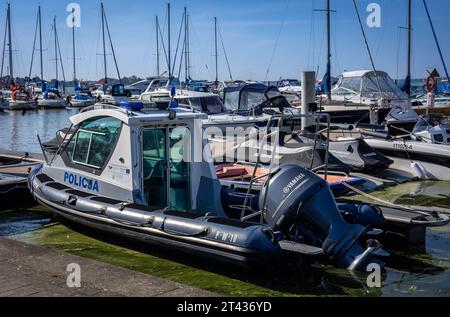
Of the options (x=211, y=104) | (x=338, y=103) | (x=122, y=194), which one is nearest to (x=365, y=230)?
(x=122, y=194)

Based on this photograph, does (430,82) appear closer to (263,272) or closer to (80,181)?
(80,181)

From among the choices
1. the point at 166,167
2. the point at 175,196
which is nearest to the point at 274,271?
the point at 175,196

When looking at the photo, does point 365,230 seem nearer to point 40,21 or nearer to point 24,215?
point 24,215

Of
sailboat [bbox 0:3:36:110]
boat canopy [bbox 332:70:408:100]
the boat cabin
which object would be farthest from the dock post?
sailboat [bbox 0:3:36:110]

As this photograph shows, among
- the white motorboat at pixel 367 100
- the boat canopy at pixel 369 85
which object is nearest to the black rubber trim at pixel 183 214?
the white motorboat at pixel 367 100

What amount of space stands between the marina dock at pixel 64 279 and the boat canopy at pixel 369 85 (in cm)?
1910

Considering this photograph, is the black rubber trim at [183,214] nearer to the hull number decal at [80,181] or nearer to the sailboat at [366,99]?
the hull number decal at [80,181]

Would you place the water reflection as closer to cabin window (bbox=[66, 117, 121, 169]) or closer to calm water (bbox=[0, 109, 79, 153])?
cabin window (bbox=[66, 117, 121, 169])

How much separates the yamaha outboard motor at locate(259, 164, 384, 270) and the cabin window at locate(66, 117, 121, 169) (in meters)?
2.74

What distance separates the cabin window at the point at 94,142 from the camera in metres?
8.27

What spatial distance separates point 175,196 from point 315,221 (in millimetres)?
2495

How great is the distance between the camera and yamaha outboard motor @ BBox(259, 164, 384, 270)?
662 cm

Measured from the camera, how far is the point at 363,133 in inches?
664

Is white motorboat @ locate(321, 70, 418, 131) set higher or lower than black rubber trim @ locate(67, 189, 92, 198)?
higher
